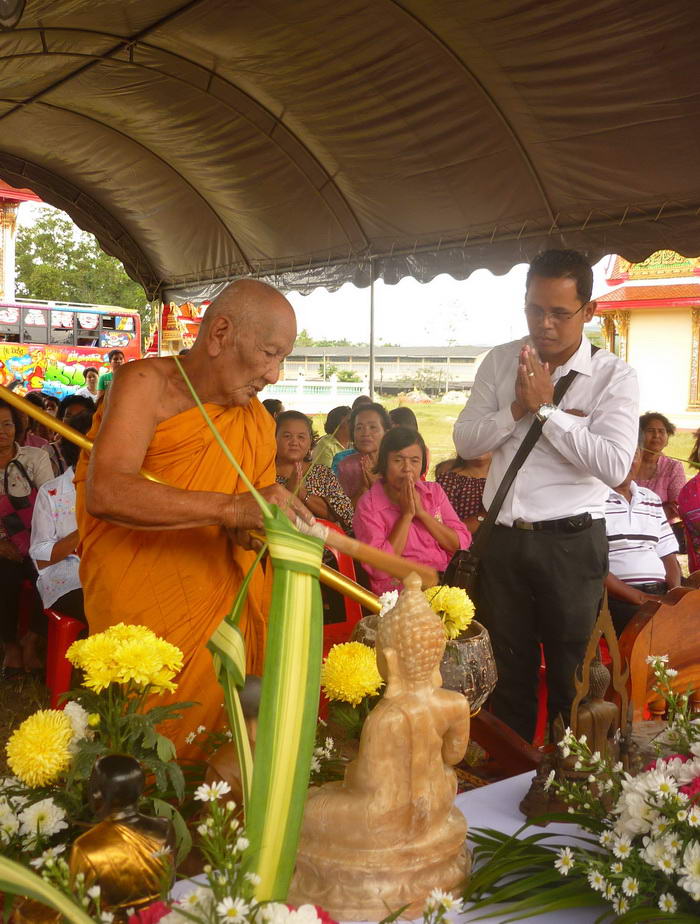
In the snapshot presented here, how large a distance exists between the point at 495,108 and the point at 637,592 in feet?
8.54

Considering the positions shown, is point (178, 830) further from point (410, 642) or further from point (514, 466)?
point (514, 466)

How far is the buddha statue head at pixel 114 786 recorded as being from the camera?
0.88 metres

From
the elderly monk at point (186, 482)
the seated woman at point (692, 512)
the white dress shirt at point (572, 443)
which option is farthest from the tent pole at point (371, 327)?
the elderly monk at point (186, 482)

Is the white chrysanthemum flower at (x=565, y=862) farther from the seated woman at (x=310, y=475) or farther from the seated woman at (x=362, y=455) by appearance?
the seated woman at (x=362, y=455)

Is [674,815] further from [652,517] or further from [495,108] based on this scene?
[495,108]

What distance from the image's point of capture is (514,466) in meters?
2.44

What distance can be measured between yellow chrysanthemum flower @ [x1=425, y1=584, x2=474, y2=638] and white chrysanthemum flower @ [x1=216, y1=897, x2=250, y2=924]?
0.63 m

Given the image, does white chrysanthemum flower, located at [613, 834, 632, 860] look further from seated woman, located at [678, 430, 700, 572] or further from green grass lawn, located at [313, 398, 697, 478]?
green grass lawn, located at [313, 398, 697, 478]

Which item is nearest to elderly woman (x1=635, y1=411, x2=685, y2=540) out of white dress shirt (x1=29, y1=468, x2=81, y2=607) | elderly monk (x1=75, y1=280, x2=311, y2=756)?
white dress shirt (x1=29, y1=468, x2=81, y2=607)

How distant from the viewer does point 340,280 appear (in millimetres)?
6227

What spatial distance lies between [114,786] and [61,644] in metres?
2.71

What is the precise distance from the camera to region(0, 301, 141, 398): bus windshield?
746 inches

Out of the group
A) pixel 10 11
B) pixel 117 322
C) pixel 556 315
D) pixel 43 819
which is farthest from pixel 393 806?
pixel 117 322

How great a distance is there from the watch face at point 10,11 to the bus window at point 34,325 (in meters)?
16.8
